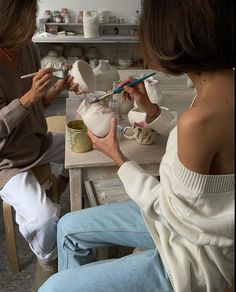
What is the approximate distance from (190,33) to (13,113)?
0.69m

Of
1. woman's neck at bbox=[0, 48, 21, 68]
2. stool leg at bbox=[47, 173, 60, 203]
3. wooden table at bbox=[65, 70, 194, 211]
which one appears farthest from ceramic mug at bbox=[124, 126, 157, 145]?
stool leg at bbox=[47, 173, 60, 203]

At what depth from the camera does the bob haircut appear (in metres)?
0.70

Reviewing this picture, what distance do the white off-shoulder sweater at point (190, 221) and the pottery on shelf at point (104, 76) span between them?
627 millimetres

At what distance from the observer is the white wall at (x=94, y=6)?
320 centimetres

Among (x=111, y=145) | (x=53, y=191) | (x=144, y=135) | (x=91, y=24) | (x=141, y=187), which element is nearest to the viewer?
(x=141, y=187)

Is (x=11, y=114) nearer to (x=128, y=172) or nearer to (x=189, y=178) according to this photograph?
(x=128, y=172)

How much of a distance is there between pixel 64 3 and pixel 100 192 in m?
2.27

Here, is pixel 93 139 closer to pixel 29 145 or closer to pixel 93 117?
pixel 93 117

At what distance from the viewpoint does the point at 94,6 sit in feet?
10.6

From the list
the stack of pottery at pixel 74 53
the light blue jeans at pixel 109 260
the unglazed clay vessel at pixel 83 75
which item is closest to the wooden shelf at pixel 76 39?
the stack of pottery at pixel 74 53

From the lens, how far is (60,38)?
10.2 feet

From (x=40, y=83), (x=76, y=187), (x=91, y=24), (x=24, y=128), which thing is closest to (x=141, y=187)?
(x=76, y=187)

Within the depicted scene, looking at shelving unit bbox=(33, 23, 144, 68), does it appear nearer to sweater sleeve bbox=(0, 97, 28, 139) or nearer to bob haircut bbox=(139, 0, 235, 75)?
sweater sleeve bbox=(0, 97, 28, 139)

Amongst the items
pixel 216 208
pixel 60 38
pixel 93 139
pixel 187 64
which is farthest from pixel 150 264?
pixel 60 38
